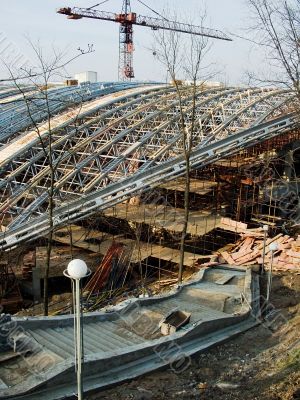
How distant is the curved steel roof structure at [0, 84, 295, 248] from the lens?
57.6ft

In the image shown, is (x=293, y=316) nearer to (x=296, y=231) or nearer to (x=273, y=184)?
(x=296, y=231)

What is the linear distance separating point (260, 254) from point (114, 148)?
8.58 meters

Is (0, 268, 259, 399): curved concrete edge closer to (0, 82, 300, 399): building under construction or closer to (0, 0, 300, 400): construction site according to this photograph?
(0, 0, 300, 400): construction site

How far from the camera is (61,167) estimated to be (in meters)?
20.3

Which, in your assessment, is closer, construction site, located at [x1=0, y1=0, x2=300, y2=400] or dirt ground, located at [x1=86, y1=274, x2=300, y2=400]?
dirt ground, located at [x1=86, y1=274, x2=300, y2=400]

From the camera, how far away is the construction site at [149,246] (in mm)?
8562

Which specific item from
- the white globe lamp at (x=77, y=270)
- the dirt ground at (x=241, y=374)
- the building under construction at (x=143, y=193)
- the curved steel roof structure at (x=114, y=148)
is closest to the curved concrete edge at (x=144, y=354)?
the dirt ground at (x=241, y=374)

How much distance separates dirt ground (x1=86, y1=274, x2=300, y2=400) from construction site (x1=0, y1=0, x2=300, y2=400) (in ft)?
0.13

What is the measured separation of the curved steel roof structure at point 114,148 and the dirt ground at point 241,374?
8049 millimetres

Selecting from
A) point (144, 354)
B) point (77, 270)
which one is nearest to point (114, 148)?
point (144, 354)

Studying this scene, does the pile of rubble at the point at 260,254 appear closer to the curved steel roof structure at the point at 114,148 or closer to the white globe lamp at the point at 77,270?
the curved steel roof structure at the point at 114,148

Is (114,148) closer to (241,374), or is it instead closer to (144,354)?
(144,354)

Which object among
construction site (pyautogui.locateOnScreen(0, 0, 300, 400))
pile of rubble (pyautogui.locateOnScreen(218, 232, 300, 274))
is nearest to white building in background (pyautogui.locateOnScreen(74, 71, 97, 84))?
construction site (pyautogui.locateOnScreen(0, 0, 300, 400))

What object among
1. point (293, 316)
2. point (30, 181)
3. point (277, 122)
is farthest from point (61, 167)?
point (293, 316)
